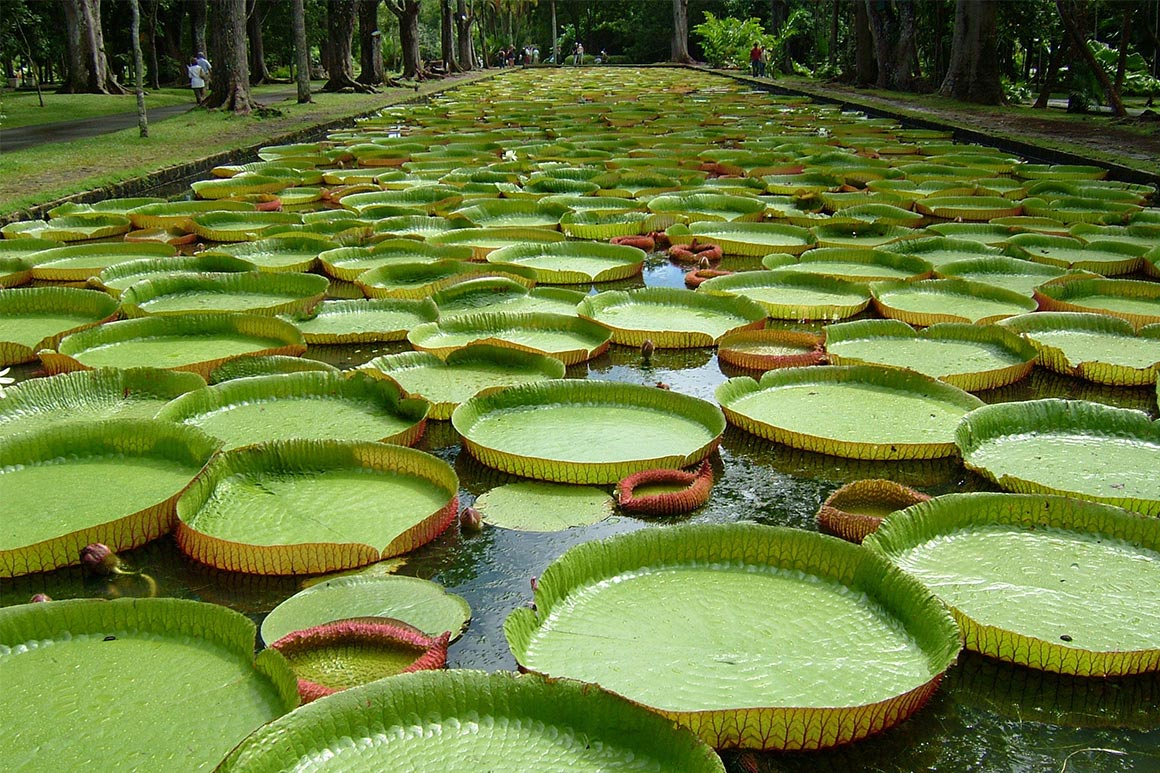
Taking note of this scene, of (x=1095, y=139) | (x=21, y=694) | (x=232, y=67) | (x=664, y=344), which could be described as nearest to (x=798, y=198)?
(x=664, y=344)

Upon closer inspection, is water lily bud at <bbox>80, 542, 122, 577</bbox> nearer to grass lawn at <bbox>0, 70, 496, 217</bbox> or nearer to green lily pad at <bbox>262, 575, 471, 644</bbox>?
green lily pad at <bbox>262, 575, 471, 644</bbox>

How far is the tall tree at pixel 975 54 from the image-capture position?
15.8 meters

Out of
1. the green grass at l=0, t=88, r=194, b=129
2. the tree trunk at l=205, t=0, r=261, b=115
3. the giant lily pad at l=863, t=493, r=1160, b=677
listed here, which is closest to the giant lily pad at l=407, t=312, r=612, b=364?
the giant lily pad at l=863, t=493, r=1160, b=677

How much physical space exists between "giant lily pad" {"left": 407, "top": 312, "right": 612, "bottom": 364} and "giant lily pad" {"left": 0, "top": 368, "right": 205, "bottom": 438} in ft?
3.43

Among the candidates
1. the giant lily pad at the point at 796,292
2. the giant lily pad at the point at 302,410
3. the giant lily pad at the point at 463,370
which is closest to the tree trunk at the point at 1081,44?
the giant lily pad at the point at 796,292

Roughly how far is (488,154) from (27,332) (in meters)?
6.88

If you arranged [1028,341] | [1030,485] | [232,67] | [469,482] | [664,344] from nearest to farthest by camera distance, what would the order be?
[1030,485]
[469,482]
[1028,341]
[664,344]
[232,67]

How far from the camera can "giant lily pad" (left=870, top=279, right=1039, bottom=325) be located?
14.9ft

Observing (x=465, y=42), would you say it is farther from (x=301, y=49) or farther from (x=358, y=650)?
(x=358, y=650)

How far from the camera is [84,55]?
22.4m

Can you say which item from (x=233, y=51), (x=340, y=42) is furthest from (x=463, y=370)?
(x=340, y=42)

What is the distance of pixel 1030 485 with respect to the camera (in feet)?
8.95

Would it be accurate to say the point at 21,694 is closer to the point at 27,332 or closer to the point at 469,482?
the point at 469,482

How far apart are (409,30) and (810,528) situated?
89.1 feet
